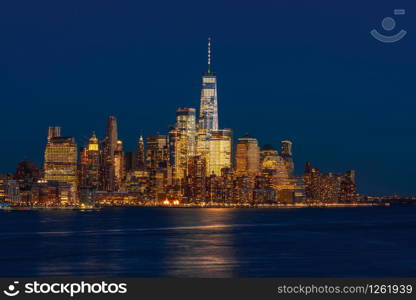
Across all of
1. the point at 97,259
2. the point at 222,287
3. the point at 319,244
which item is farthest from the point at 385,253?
the point at 222,287

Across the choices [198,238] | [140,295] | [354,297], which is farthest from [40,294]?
[198,238]

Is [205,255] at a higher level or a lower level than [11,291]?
lower

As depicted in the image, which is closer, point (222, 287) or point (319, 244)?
point (222, 287)

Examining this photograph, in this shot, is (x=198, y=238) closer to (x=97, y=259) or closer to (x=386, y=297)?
(x=97, y=259)

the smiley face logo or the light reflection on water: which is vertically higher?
the smiley face logo

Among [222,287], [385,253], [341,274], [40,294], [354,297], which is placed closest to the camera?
[40,294]

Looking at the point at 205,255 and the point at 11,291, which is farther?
the point at 205,255

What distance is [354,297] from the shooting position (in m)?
41.7

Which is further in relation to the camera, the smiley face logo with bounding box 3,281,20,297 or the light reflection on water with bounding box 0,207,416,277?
the light reflection on water with bounding box 0,207,416,277

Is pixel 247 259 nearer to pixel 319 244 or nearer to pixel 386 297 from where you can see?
pixel 319 244

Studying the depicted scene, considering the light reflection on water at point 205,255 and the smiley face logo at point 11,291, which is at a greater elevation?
the smiley face logo at point 11,291

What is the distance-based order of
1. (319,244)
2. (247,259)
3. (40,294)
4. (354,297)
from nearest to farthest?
(40,294) → (354,297) → (247,259) → (319,244)

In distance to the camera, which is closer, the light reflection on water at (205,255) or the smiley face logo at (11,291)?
the smiley face logo at (11,291)

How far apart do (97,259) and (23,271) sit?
12.1m
